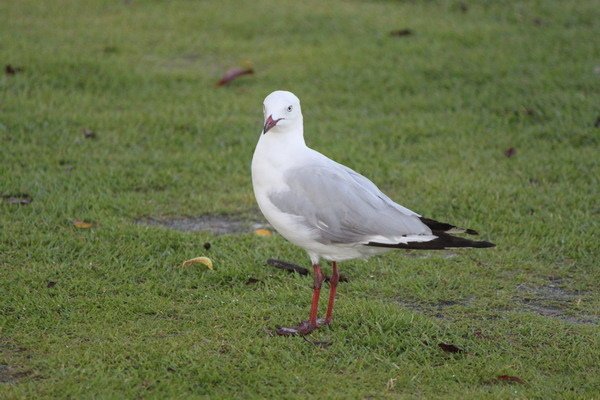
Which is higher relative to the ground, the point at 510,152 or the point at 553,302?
the point at 510,152

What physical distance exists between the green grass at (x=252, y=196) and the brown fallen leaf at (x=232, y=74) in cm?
11

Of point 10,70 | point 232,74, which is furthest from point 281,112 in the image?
point 10,70

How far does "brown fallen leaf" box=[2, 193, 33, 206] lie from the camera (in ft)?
20.7

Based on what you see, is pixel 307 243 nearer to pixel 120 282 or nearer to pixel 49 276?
pixel 120 282

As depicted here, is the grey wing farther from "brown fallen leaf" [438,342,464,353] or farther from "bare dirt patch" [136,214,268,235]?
"bare dirt patch" [136,214,268,235]

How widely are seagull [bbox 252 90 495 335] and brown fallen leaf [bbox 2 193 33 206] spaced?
2.26 m

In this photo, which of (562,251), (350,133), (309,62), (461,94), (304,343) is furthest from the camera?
(309,62)

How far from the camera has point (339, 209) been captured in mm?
4629

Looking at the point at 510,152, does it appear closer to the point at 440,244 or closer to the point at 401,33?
the point at 401,33

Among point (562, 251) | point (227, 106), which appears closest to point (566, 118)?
point (562, 251)

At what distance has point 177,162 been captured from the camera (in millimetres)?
7191

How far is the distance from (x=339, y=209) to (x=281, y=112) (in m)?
0.59

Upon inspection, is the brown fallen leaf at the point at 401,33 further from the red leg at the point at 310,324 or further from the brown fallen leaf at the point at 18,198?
the red leg at the point at 310,324

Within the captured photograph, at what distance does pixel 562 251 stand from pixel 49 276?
3159 millimetres
